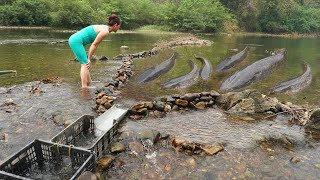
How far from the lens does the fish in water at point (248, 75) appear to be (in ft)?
36.1

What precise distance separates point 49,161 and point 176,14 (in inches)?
1828

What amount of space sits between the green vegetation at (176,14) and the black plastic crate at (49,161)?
39668 mm

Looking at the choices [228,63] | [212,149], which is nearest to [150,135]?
[212,149]

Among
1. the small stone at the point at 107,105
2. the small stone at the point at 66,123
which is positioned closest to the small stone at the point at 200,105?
the small stone at the point at 107,105

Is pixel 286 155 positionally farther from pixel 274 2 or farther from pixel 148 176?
pixel 274 2

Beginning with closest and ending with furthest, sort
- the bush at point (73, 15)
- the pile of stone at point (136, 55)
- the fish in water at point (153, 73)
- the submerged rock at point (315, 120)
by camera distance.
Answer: the submerged rock at point (315, 120), the fish in water at point (153, 73), the pile of stone at point (136, 55), the bush at point (73, 15)

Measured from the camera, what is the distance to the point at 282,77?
13.7m

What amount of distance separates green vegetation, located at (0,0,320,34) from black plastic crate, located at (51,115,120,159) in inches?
1523

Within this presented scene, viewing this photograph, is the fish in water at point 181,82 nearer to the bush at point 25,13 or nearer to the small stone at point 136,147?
the small stone at point 136,147

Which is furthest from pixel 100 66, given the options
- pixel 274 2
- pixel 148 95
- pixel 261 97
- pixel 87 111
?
pixel 274 2

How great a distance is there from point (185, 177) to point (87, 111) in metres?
3.56

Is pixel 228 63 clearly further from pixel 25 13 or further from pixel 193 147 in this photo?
pixel 25 13

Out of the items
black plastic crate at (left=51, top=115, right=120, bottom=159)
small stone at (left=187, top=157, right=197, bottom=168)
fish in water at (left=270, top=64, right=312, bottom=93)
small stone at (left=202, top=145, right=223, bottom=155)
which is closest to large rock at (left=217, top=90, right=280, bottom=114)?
small stone at (left=202, top=145, right=223, bottom=155)

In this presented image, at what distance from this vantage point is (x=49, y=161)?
186 inches
